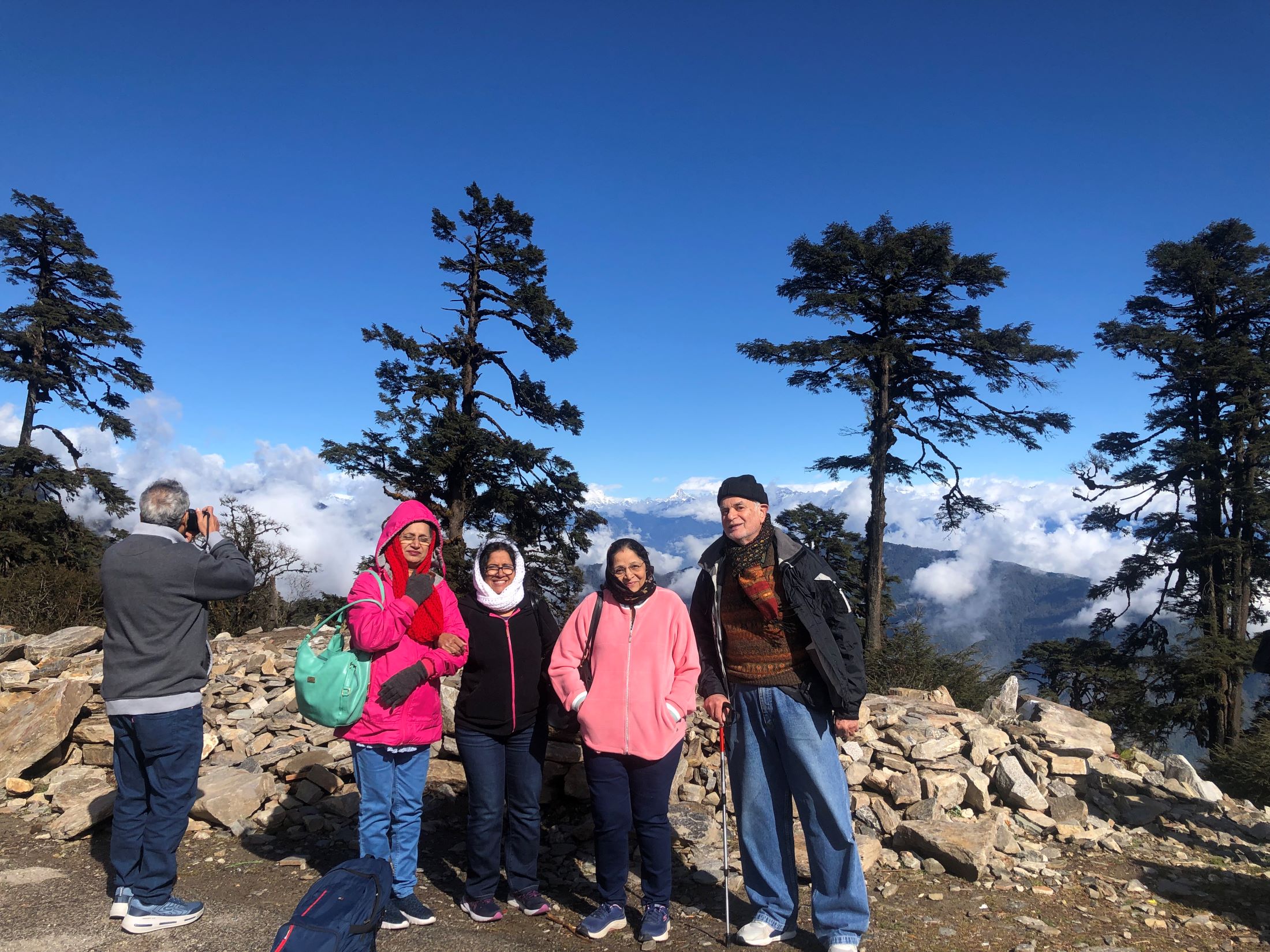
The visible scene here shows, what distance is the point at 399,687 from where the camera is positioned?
10.8 feet

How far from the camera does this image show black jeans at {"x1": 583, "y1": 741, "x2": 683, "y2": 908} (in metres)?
3.35

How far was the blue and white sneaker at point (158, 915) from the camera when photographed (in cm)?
333

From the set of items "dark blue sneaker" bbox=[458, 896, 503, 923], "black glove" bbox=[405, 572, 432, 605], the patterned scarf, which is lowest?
"dark blue sneaker" bbox=[458, 896, 503, 923]

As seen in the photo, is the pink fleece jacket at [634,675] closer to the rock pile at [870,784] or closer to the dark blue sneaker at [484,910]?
the dark blue sneaker at [484,910]

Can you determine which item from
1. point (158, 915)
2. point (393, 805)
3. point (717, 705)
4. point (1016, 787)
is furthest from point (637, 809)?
point (1016, 787)

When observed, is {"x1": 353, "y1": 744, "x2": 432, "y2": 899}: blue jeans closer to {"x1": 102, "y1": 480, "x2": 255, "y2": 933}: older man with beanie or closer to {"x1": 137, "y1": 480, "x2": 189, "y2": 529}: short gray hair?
{"x1": 102, "y1": 480, "x2": 255, "y2": 933}: older man with beanie

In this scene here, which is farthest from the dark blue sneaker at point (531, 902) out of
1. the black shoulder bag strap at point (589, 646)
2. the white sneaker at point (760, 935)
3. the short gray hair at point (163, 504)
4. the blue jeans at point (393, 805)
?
the short gray hair at point (163, 504)

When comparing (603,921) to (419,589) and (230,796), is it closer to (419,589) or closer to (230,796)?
(419,589)

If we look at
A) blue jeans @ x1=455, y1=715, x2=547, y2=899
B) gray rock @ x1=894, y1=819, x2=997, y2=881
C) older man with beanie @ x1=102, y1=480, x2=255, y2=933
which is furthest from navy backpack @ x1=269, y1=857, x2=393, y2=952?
gray rock @ x1=894, y1=819, x2=997, y2=881

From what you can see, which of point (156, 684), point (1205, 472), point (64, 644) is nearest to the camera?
point (156, 684)

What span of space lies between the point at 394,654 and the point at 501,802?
954mm

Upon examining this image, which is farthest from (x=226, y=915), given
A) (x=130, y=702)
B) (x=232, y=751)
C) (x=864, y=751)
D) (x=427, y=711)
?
(x=864, y=751)

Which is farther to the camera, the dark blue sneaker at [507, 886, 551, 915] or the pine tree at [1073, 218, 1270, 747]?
the pine tree at [1073, 218, 1270, 747]

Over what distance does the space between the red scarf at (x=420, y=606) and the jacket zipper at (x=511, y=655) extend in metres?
0.28
